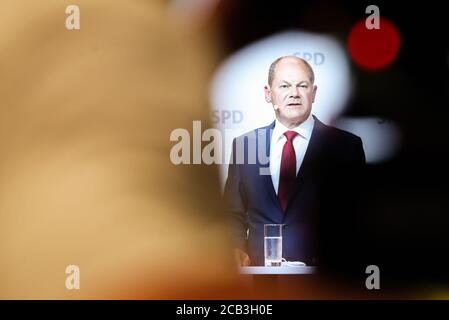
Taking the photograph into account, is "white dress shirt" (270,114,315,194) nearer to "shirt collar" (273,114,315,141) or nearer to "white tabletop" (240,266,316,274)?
"shirt collar" (273,114,315,141)

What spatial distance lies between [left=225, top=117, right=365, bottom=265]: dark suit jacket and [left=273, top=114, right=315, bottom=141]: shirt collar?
2 cm

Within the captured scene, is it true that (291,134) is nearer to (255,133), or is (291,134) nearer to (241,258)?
(255,133)

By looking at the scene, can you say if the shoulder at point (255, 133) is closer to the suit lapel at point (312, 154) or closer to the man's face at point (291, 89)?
the man's face at point (291, 89)

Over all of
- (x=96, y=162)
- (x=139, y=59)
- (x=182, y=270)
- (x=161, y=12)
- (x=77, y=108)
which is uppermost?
(x=161, y=12)

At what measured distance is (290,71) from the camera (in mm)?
3316

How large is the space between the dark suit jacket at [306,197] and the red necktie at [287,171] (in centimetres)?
2

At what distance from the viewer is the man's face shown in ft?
10.9

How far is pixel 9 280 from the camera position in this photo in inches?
130

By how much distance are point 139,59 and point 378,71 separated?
1.04m

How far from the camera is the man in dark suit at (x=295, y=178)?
327 centimetres

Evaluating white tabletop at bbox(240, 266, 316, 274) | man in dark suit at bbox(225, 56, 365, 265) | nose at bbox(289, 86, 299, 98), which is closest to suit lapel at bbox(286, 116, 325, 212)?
man in dark suit at bbox(225, 56, 365, 265)
